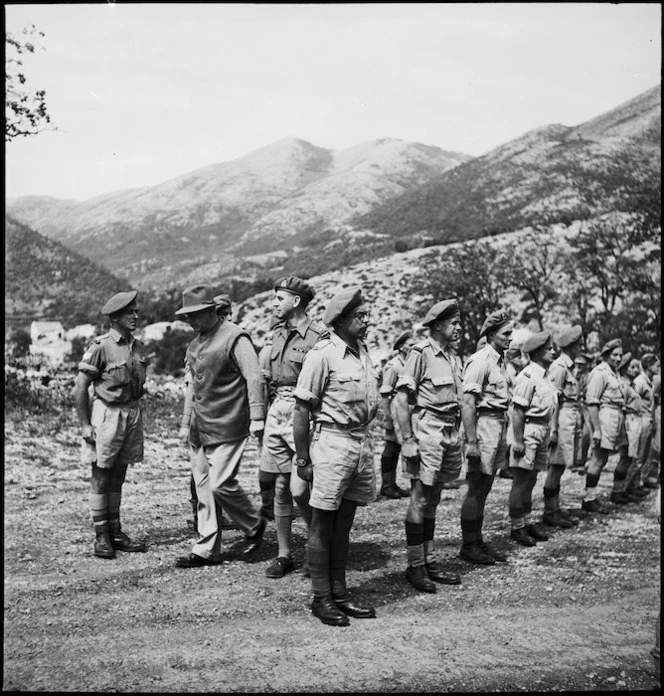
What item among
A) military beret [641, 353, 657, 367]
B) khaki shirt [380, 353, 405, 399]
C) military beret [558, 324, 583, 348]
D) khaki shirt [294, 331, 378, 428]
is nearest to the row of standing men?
khaki shirt [294, 331, 378, 428]

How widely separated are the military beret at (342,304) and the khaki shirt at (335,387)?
0.17 meters

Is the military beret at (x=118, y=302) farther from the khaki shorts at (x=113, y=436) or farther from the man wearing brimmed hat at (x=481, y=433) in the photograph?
the man wearing brimmed hat at (x=481, y=433)

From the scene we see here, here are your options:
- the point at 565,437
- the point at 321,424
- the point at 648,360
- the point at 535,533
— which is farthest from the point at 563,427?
the point at 321,424

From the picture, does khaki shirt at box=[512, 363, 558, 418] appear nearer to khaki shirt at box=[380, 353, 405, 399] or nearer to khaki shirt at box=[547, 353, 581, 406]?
khaki shirt at box=[547, 353, 581, 406]

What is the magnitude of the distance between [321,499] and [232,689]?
4.38 ft

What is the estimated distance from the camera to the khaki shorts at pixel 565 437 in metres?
8.64

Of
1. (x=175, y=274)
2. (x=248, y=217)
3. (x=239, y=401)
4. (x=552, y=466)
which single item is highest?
(x=248, y=217)

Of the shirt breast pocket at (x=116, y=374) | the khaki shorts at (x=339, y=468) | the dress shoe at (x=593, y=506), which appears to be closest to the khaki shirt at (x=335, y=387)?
the khaki shorts at (x=339, y=468)

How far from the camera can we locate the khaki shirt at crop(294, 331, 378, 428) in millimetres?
4977

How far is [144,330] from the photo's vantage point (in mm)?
26984

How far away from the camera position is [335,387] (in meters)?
5.00

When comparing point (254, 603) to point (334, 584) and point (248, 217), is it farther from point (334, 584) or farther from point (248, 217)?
point (248, 217)

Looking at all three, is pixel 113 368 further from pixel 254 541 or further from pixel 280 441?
pixel 254 541

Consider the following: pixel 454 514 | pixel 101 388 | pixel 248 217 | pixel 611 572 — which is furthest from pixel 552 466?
pixel 248 217
